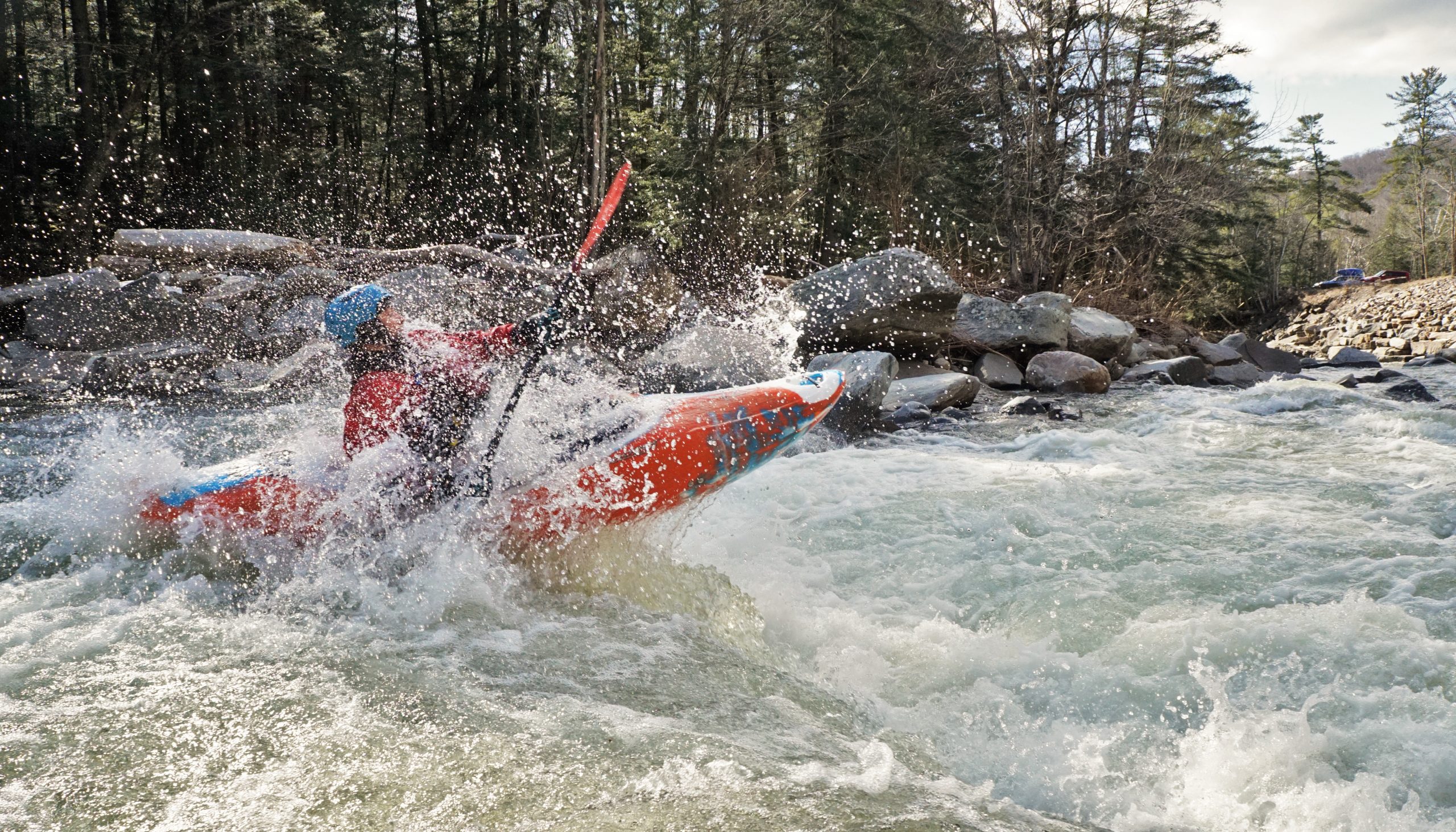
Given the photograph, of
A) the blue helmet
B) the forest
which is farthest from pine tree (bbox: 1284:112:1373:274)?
the blue helmet

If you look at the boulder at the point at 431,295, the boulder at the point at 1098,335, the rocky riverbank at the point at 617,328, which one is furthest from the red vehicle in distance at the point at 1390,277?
the boulder at the point at 431,295

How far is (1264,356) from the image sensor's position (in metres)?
12.2

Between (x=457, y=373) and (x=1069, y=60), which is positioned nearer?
(x=457, y=373)

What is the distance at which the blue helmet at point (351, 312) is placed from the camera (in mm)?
3573

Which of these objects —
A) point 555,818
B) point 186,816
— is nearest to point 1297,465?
point 555,818

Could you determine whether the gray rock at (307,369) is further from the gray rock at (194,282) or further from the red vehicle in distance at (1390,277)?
the red vehicle in distance at (1390,277)

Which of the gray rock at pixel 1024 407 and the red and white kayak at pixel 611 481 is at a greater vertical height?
the red and white kayak at pixel 611 481

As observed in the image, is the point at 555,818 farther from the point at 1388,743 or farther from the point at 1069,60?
the point at 1069,60

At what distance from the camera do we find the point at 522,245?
41.2ft

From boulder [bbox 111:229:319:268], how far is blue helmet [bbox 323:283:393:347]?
9063 millimetres

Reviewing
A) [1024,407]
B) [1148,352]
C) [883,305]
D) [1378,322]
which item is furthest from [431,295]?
[1378,322]

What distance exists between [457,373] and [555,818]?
221 cm

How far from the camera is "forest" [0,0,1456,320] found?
14.0 metres

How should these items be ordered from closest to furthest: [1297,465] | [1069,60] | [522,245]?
[1297,465] < [522,245] < [1069,60]
